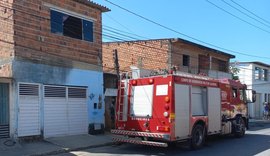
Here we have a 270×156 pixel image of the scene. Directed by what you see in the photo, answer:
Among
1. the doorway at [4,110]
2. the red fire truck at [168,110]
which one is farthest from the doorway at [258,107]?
the doorway at [4,110]

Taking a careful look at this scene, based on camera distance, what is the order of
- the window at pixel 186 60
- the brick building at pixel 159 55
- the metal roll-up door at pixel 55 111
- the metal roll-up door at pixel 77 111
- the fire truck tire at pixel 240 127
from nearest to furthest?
the metal roll-up door at pixel 55 111 → the metal roll-up door at pixel 77 111 → the fire truck tire at pixel 240 127 → the brick building at pixel 159 55 → the window at pixel 186 60

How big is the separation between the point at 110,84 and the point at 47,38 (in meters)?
5.57

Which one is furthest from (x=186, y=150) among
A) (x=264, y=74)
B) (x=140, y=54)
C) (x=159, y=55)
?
(x=264, y=74)

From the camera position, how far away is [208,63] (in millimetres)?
31172

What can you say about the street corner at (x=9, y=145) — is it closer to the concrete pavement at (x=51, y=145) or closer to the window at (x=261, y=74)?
the concrete pavement at (x=51, y=145)

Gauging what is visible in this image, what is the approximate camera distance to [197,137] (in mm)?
15148

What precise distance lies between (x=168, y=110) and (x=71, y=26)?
660 cm

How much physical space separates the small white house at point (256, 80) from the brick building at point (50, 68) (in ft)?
94.8

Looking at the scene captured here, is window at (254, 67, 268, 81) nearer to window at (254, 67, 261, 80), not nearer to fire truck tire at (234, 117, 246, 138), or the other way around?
window at (254, 67, 261, 80)

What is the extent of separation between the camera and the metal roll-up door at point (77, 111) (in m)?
17.4

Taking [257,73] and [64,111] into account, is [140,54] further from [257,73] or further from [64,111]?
[257,73]

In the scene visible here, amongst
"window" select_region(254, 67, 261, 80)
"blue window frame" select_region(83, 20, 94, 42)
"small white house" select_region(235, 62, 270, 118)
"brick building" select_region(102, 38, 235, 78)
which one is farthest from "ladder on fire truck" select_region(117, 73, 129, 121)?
"window" select_region(254, 67, 261, 80)

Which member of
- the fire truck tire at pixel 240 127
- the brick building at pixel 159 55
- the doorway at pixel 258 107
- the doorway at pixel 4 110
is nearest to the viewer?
the doorway at pixel 4 110

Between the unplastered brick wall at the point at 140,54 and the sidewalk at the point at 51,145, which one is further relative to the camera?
the unplastered brick wall at the point at 140,54
